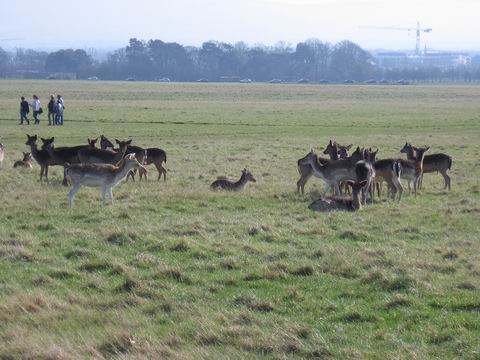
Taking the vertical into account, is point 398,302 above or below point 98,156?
below

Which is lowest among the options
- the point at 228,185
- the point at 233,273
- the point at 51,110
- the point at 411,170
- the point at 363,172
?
the point at 233,273

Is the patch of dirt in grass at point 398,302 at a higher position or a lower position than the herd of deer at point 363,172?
lower

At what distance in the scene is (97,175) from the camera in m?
18.4

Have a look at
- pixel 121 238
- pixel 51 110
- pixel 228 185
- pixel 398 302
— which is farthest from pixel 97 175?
pixel 51 110

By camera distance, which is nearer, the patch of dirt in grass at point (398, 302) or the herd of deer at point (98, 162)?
the patch of dirt in grass at point (398, 302)

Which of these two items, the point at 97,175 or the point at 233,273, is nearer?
the point at 233,273

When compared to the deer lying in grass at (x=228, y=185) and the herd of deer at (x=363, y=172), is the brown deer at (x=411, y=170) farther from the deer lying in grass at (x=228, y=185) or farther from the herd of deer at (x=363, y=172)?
the deer lying in grass at (x=228, y=185)

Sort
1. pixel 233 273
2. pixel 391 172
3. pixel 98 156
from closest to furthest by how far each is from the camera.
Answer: pixel 233 273
pixel 391 172
pixel 98 156

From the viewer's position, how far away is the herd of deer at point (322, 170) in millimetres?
18266

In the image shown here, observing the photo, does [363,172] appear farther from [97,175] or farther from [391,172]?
[97,175]

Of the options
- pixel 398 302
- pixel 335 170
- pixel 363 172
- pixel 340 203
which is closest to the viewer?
pixel 398 302

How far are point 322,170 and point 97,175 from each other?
5188mm

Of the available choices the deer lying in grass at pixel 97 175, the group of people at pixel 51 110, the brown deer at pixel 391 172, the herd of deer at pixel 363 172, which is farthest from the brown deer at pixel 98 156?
the group of people at pixel 51 110

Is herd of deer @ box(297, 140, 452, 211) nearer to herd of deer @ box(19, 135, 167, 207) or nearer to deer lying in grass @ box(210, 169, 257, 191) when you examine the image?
deer lying in grass @ box(210, 169, 257, 191)
